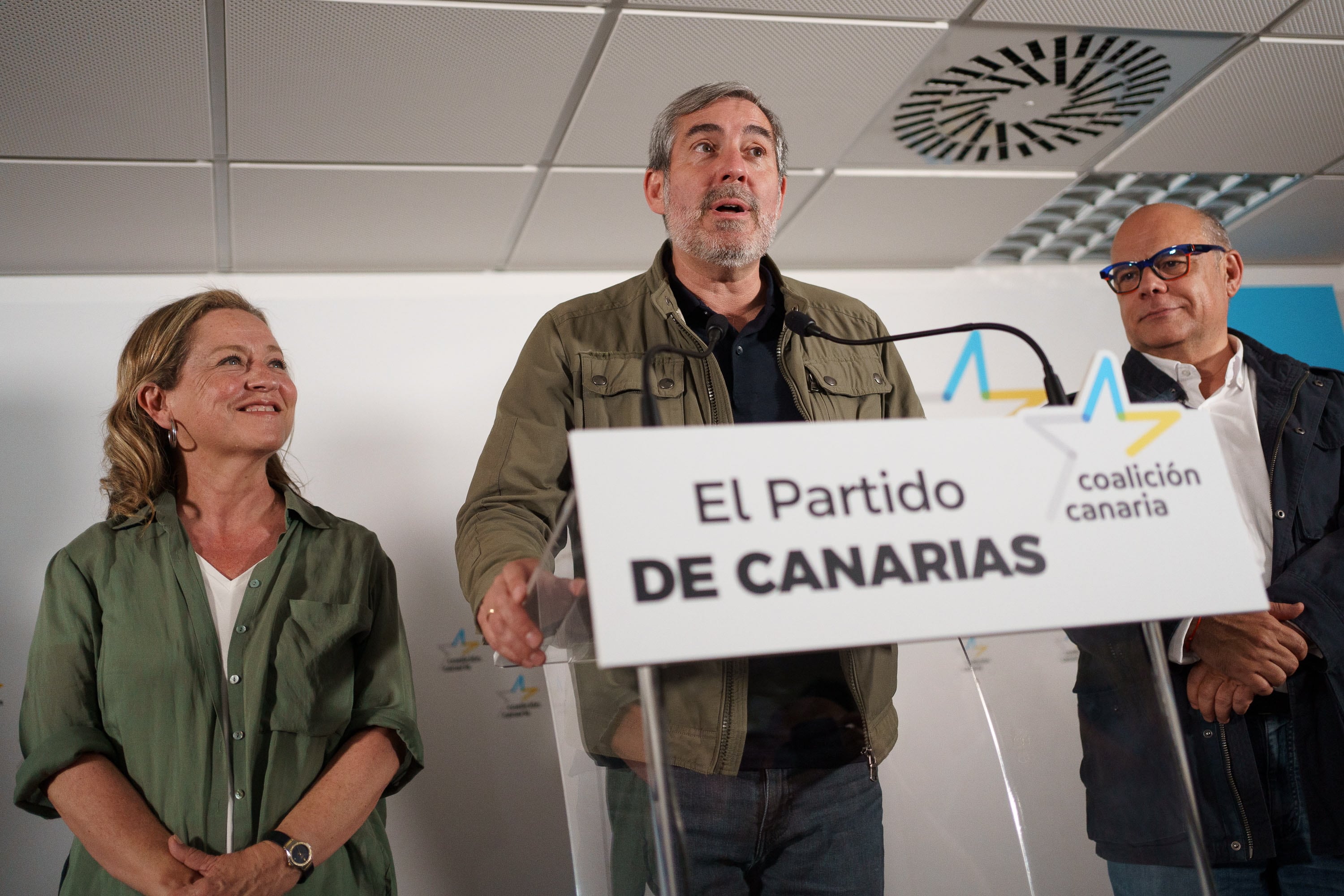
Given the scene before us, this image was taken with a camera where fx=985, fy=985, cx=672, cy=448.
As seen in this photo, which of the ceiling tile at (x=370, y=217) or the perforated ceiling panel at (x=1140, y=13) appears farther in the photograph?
the ceiling tile at (x=370, y=217)

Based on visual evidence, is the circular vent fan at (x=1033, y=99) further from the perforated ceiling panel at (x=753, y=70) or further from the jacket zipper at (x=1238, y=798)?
the jacket zipper at (x=1238, y=798)

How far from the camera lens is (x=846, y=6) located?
2254 millimetres

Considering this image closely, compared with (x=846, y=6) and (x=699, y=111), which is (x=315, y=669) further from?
(x=846, y=6)

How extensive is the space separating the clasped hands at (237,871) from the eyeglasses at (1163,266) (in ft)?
5.98

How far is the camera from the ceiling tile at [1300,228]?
345 centimetres

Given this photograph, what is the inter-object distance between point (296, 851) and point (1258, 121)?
10.3ft

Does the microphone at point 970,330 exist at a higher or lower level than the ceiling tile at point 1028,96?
lower

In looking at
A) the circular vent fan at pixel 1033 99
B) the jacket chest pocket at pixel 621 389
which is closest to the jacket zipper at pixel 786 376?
the jacket chest pocket at pixel 621 389

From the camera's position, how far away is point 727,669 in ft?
2.58

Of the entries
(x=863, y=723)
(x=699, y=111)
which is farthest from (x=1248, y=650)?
(x=699, y=111)

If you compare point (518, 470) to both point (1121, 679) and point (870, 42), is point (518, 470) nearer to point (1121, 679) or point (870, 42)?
point (1121, 679)

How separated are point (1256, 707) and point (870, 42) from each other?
5.57ft

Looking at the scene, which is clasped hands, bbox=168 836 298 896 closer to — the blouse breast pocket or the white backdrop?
the blouse breast pocket

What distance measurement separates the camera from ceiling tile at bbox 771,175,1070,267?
3150 millimetres
